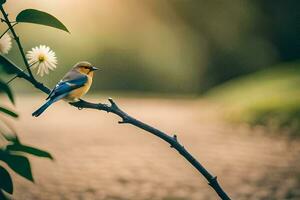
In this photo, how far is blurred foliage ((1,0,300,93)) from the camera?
60.0 ft

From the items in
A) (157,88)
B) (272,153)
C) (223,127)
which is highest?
(157,88)

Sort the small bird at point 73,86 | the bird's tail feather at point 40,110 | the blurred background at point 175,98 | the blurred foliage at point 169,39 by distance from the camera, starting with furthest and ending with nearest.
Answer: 1. the blurred foliage at point 169,39
2. the blurred background at point 175,98
3. the small bird at point 73,86
4. the bird's tail feather at point 40,110

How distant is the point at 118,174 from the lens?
6488 mm

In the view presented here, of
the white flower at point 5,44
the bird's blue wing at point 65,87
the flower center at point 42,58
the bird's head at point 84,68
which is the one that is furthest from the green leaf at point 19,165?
the bird's head at point 84,68

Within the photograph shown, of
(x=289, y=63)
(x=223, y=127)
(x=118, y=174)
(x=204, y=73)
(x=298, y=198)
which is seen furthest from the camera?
(x=204, y=73)

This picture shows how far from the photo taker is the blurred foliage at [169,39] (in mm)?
18297

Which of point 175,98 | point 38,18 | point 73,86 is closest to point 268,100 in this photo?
point 175,98

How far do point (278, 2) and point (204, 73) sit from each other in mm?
2858

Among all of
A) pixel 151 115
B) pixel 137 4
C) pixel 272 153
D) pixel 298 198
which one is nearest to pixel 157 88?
pixel 137 4

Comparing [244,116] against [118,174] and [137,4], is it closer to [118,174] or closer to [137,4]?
[118,174]

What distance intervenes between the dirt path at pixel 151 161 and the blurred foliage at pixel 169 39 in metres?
6.26

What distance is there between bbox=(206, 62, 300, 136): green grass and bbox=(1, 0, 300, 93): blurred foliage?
2270 mm

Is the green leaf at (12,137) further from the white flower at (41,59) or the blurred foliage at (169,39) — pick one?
the blurred foliage at (169,39)

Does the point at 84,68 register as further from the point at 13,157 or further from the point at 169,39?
the point at 169,39
